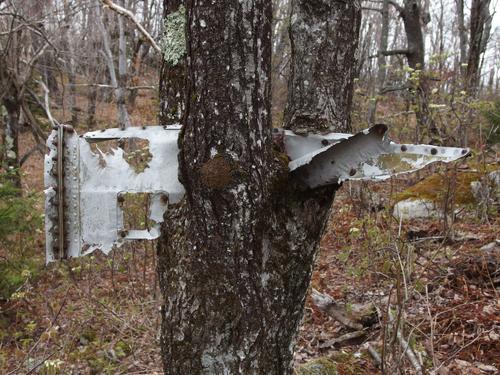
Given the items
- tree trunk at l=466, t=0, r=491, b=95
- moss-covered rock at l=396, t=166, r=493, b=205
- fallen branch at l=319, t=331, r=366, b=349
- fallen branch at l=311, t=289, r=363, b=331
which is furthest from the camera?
tree trunk at l=466, t=0, r=491, b=95

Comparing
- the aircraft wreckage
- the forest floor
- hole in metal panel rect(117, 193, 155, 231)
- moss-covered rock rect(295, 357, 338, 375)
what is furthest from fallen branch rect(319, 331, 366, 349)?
the aircraft wreckage

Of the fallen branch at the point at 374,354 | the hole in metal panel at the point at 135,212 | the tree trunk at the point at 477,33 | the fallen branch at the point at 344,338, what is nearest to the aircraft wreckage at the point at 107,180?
the fallen branch at the point at 374,354

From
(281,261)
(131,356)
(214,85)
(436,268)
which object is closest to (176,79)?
(214,85)

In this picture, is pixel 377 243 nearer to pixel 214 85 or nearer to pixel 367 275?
pixel 367 275

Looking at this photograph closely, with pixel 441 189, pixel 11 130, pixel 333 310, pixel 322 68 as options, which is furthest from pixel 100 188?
pixel 11 130

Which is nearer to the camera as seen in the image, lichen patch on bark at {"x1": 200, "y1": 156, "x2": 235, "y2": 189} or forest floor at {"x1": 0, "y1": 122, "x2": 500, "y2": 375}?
lichen patch on bark at {"x1": 200, "y1": 156, "x2": 235, "y2": 189}

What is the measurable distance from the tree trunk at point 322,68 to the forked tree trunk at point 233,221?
13.5 inches

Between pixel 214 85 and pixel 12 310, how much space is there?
5.57 metres

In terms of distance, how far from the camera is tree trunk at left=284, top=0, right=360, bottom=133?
A: 2.08 m

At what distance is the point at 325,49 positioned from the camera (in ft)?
Result: 6.93

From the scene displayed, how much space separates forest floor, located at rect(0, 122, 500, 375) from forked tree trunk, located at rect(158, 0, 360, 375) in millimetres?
794

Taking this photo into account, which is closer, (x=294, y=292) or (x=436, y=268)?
(x=294, y=292)

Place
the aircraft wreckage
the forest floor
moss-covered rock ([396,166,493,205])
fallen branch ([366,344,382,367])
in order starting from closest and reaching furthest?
the aircraft wreckage
the forest floor
fallen branch ([366,344,382,367])
moss-covered rock ([396,166,493,205])

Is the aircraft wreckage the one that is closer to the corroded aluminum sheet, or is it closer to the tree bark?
the corroded aluminum sheet
